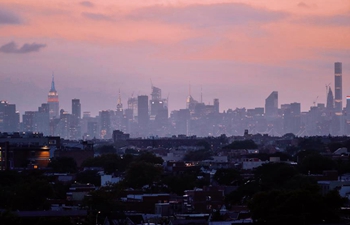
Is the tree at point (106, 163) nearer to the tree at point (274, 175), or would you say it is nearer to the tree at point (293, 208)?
the tree at point (274, 175)

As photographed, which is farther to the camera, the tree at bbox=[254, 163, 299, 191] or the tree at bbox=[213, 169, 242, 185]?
the tree at bbox=[213, 169, 242, 185]

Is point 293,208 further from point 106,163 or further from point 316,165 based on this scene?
point 106,163

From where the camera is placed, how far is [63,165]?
104 metres

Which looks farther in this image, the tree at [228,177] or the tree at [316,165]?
the tree at [316,165]

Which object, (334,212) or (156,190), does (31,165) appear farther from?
(334,212)

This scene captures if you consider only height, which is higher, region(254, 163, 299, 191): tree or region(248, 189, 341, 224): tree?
region(254, 163, 299, 191): tree

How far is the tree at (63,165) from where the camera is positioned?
101 metres

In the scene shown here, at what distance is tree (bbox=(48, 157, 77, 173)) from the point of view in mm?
101375

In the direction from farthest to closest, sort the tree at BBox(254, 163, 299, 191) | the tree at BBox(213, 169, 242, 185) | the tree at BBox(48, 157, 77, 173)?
Result: 1. the tree at BBox(48, 157, 77, 173)
2. the tree at BBox(213, 169, 242, 185)
3. the tree at BBox(254, 163, 299, 191)

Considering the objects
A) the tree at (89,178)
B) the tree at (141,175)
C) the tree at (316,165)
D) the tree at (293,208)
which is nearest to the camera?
the tree at (293,208)

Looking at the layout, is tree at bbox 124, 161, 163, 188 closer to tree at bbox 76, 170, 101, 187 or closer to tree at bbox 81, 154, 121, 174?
tree at bbox 76, 170, 101, 187

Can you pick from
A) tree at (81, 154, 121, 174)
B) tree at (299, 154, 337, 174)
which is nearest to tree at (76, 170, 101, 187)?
tree at (81, 154, 121, 174)

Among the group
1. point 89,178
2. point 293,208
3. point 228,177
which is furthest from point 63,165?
point 293,208

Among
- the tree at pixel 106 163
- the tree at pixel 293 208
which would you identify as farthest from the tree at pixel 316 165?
the tree at pixel 293 208
